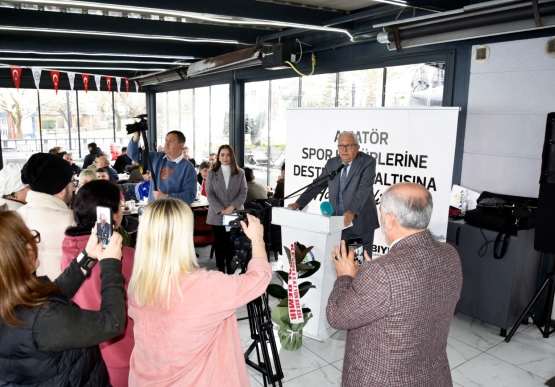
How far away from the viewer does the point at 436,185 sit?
4047 millimetres

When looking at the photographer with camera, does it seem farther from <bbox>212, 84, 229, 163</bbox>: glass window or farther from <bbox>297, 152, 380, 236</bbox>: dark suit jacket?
<bbox>212, 84, 229, 163</bbox>: glass window

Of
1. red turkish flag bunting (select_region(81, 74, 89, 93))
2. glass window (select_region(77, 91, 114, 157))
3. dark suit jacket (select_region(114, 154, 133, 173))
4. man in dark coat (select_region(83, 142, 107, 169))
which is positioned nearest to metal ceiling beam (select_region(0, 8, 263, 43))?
man in dark coat (select_region(83, 142, 107, 169))

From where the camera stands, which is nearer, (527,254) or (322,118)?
(527,254)

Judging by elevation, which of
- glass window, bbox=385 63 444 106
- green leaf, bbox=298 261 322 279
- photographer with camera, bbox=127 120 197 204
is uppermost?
glass window, bbox=385 63 444 106

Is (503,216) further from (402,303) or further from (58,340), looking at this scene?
(58,340)

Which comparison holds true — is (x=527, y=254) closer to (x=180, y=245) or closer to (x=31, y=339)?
(x=180, y=245)

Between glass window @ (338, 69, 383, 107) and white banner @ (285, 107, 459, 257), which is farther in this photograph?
glass window @ (338, 69, 383, 107)

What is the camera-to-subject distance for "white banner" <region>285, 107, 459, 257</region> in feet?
13.1

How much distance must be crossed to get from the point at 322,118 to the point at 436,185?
1.48 meters

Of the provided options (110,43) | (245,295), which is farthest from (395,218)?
(110,43)

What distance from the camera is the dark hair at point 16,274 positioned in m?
1.15

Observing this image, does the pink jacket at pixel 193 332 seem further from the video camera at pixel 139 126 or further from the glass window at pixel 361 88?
the glass window at pixel 361 88

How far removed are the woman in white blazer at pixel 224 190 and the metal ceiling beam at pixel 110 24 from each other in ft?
5.48

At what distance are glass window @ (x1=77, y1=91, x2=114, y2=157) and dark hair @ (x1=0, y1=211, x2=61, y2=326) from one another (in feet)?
37.6
